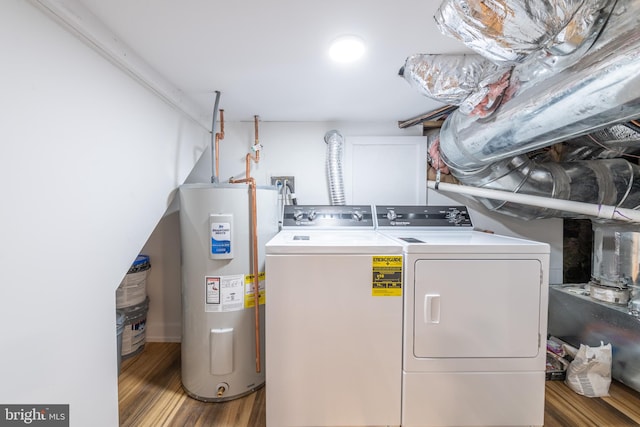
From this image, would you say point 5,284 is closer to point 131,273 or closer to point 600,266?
point 131,273

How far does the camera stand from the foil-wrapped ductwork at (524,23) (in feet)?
2.02

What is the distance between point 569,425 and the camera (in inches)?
51.3

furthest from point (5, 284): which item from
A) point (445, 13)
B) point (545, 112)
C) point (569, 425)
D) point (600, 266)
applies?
point (600, 266)

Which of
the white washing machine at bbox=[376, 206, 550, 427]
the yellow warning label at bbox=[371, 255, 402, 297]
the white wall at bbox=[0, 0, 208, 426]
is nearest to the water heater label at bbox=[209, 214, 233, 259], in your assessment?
the white wall at bbox=[0, 0, 208, 426]

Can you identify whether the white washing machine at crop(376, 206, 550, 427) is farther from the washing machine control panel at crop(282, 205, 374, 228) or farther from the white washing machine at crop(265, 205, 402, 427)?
the washing machine control panel at crop(282, 205, 374, 228)

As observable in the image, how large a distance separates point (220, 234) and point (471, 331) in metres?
1.41

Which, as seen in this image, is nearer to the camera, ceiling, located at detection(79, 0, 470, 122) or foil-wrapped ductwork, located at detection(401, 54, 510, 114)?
ceiling, located at detection(79, 0, 470, 122)

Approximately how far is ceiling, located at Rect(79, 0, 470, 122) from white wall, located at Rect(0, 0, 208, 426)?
23 cm

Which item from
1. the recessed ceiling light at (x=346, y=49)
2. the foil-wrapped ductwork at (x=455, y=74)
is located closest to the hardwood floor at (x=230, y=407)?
the foil-wrapped ductwork at (x=455, y=74)

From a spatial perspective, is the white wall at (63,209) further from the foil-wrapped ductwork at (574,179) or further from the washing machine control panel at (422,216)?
the foil-wrapped ductwork at (574,179)

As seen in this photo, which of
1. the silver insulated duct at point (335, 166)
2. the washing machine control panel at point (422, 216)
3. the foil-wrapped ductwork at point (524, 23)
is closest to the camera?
the foil-wrapped ductwork at point (524, 23)

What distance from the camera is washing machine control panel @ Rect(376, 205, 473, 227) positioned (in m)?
1.79

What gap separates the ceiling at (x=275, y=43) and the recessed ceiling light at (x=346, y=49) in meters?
0.03

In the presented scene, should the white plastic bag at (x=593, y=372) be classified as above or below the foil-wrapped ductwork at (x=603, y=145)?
below
